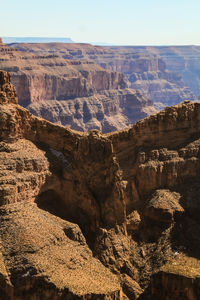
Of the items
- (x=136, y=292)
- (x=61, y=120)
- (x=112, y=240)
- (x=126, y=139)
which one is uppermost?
(x=126, y=139)

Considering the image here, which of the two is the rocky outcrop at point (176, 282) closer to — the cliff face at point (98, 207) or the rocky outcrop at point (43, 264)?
the cliff face at point (98, 207)

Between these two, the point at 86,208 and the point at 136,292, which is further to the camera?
the point at 86,208

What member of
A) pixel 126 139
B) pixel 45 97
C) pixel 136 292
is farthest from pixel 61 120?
pixel 136 292

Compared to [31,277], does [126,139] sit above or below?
above

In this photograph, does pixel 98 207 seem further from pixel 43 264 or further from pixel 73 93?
pixel 73 93

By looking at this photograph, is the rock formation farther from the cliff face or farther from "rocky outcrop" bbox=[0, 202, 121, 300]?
"rocky outcrop" bbox=[0, 202, 121, 300]

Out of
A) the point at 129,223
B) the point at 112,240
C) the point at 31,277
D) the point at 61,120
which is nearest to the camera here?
the point at 31,277

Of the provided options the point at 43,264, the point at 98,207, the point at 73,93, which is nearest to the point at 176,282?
the point at 98,207

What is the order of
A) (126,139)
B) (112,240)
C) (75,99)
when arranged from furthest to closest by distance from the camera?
1. (75,99)
2. (126,139)
3. (112,240)

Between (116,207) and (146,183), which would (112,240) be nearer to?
(116,207)
